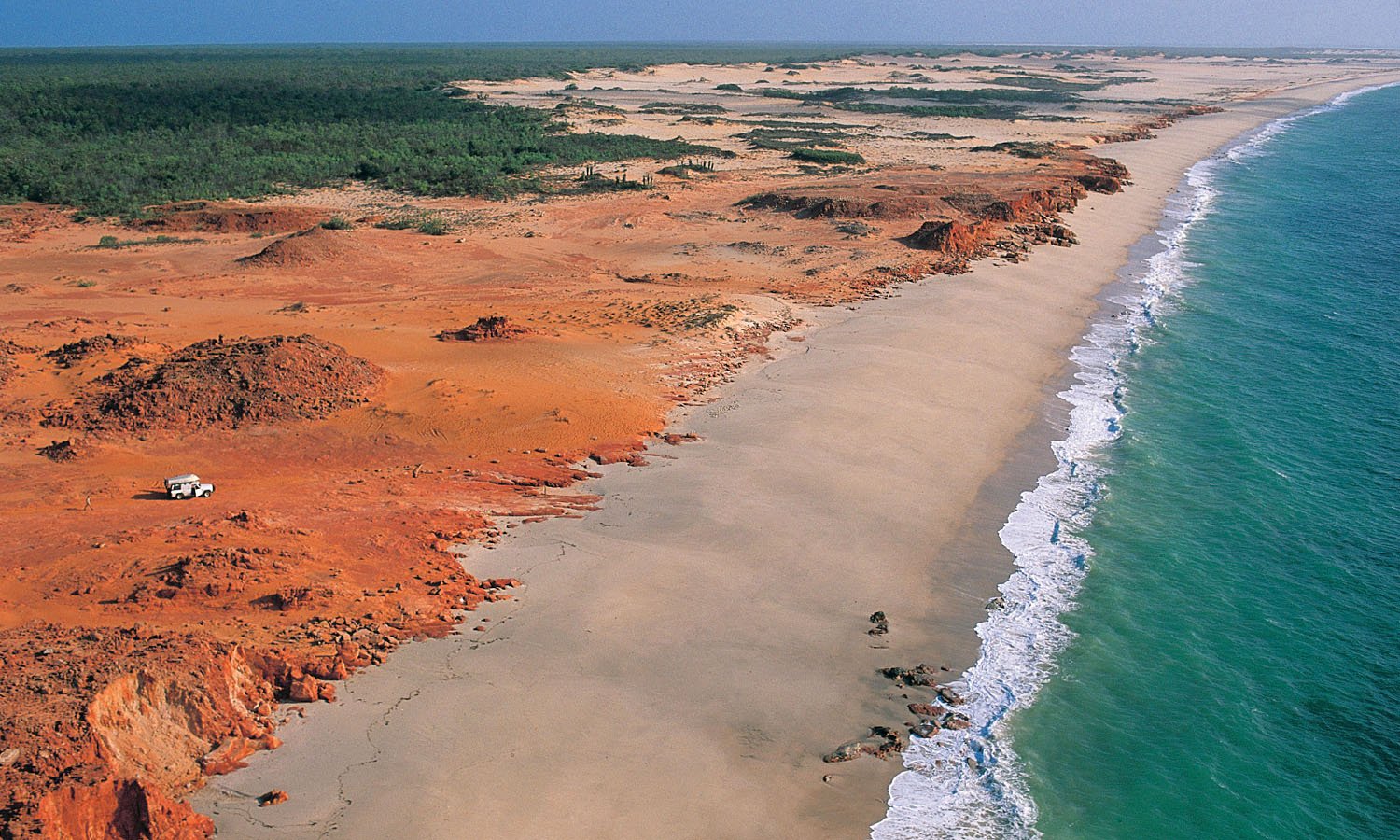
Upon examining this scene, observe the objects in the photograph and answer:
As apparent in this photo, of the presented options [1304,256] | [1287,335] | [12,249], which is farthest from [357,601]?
[1304,256]

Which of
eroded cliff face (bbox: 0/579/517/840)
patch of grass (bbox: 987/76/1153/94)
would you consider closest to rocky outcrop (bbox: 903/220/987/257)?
eroded cliff face (bbox: 0/579/517/840)

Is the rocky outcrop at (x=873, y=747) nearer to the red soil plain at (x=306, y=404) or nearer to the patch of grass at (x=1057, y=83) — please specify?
the red soil plain at (x=306, y=404)

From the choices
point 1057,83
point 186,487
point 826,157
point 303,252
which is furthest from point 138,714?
point 1057,83

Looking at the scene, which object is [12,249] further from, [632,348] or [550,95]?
[550,95]

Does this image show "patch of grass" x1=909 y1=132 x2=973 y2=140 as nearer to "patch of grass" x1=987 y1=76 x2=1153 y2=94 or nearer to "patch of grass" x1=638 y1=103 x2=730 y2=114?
"patch of grass" x1=638 y1=103 x2=730 y2=114

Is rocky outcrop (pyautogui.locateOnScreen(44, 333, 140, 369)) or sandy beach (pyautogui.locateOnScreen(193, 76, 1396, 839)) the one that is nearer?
sandy beach (pyautogui.locateOnScreen(193, 76, 1396, 839))

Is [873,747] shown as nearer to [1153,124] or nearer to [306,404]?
[306,404]

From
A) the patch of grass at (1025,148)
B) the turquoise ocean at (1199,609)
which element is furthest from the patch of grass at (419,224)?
the patch of grass at (1025,148)
